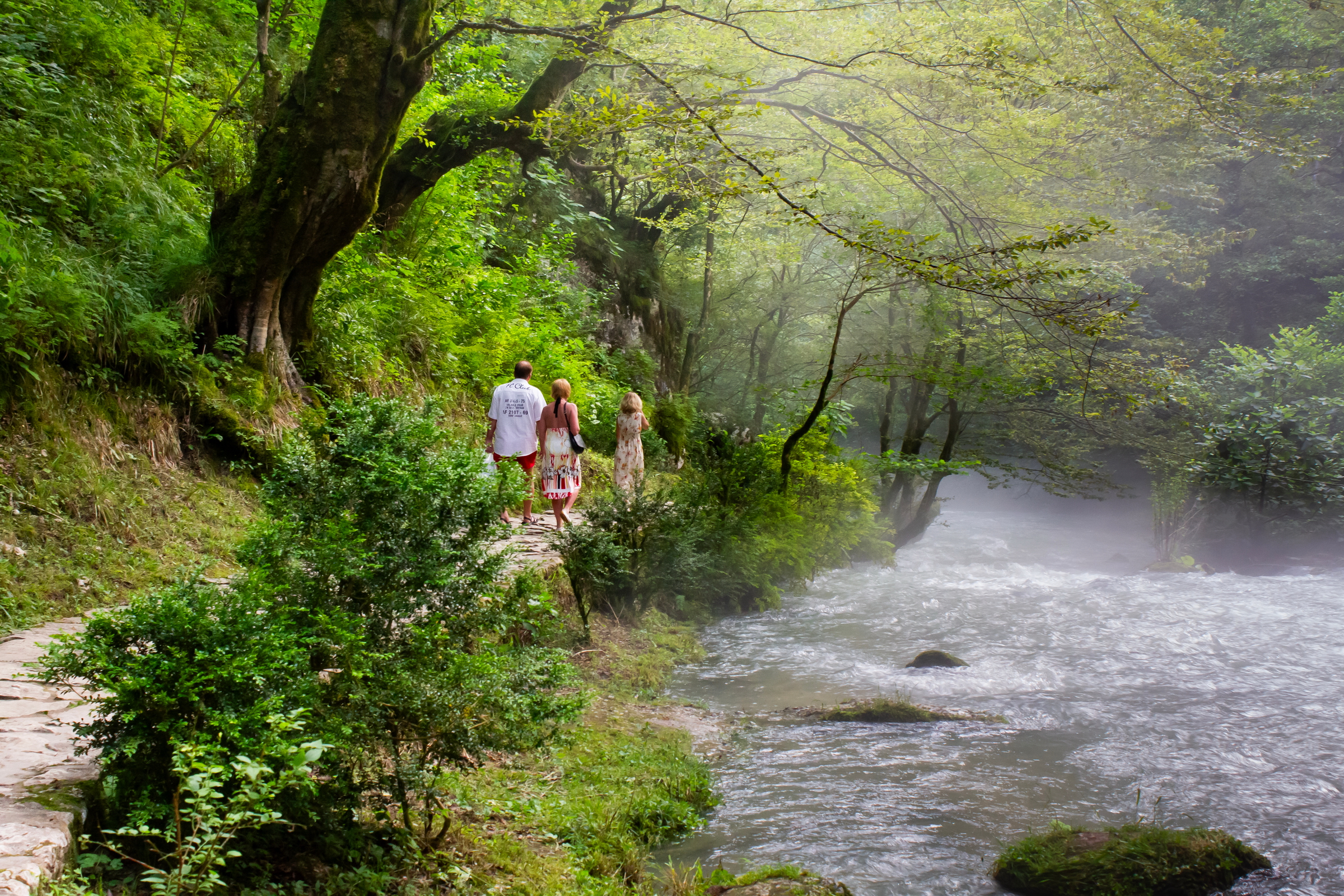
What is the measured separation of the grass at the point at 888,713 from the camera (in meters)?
7.17

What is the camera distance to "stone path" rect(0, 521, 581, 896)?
2.34 m

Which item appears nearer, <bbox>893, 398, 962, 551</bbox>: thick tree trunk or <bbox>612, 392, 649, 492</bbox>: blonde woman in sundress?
<bbox>612, 392, 649, 492</bbox>: blonde woman in sundress

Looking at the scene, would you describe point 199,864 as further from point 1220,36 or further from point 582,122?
point 1220,36

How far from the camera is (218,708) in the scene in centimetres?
278

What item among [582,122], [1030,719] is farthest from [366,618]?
[1030,719]

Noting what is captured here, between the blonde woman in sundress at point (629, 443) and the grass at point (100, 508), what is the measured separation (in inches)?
211

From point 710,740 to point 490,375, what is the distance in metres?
6.97

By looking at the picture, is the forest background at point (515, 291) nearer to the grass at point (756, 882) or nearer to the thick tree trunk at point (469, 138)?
the thick tree trunk at point (469, 138)

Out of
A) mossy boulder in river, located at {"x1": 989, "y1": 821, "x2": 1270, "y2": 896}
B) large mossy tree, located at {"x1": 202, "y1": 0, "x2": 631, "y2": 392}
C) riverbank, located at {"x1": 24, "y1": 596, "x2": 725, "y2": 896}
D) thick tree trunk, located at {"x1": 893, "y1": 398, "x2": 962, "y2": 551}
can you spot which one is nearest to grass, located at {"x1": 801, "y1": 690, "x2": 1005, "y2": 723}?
riverbank, located at {"x1": 24, "y1": 596, "x2": 725, "y2": 896}

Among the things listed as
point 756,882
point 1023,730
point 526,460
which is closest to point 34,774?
point 756,882

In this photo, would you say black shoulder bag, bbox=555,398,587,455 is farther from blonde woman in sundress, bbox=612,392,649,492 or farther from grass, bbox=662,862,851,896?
grass, bbox=662,862,851,896

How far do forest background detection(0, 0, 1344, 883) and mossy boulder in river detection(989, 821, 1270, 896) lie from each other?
1.94m

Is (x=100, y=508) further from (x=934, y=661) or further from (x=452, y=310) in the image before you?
(x=934, y=661)

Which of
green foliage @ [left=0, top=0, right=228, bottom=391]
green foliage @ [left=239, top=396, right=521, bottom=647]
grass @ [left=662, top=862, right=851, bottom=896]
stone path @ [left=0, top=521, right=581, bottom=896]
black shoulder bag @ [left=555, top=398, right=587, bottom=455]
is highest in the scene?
green foliage @ [left=0, top=0, right=228, bottom=391]
